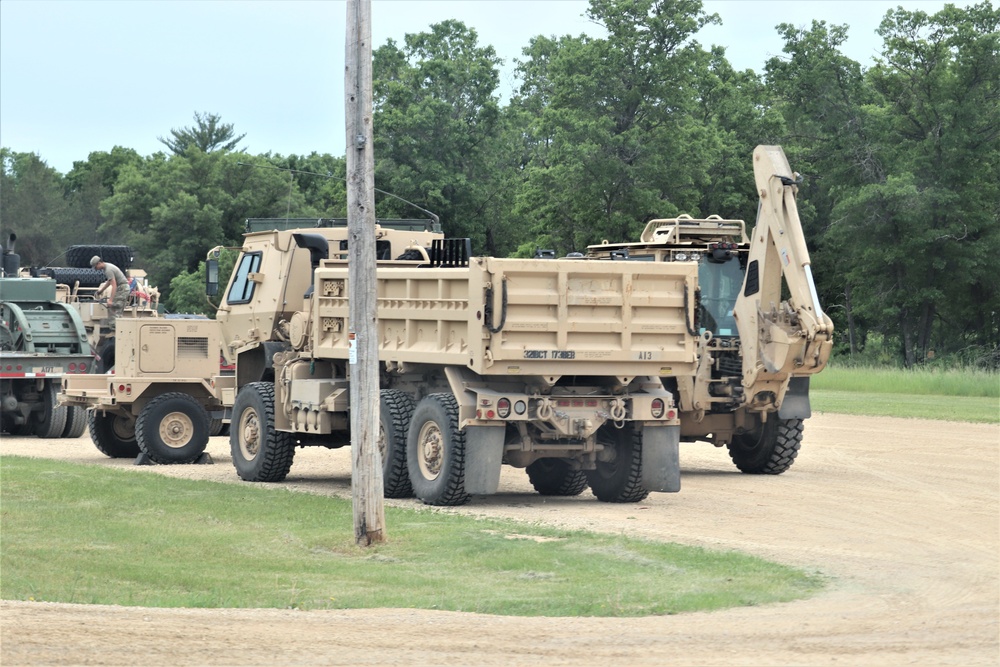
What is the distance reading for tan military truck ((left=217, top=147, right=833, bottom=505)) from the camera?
1581cm

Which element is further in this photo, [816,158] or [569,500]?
[816,158]

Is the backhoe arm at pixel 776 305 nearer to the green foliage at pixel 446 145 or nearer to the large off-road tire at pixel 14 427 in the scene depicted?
the large off-road tire at pixel 14 427

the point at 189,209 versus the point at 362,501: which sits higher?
the point at 189,209

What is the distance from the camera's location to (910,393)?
129 ft

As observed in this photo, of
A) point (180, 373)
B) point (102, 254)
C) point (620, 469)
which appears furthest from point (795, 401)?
point (102, 254)

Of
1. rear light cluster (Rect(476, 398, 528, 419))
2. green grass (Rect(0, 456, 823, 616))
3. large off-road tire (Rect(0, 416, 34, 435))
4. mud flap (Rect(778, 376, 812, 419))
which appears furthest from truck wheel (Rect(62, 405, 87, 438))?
rear light cluster (Rect(476, 398, 528, 419))

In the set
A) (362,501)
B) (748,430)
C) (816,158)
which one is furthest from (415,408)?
(816,158)

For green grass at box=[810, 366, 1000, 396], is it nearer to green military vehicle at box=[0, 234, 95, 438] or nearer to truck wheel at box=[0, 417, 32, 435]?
green military vehicle at box=[0, 234, 95, 438]

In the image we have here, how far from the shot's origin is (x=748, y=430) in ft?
67.2

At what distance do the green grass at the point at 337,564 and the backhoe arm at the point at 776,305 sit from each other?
404 centimetres

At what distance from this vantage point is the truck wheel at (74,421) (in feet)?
90.7

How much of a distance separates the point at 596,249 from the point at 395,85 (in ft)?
155

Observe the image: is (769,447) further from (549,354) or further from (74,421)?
(74,421)

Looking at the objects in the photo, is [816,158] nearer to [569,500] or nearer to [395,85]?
[395,85]
